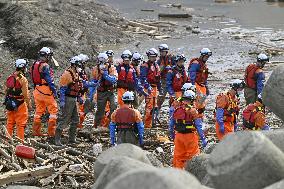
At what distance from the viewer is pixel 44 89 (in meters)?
14.3

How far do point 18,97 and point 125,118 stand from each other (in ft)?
10.8

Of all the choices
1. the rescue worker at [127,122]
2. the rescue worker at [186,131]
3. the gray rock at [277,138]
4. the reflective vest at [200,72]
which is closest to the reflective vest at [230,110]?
the rescue worker at [186,131]

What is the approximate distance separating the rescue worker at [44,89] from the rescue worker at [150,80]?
9.44ft

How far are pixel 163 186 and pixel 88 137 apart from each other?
32.8 ft

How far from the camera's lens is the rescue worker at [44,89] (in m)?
14.1

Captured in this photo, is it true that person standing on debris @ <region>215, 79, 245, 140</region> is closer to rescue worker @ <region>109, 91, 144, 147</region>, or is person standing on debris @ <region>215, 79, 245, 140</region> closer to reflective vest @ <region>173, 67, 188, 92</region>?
rescue worker @ <region>109, 91, 144, 147</region>

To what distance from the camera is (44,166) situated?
10.7 meters

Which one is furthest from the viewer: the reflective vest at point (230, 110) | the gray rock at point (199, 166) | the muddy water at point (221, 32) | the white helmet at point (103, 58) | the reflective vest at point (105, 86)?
the muddy water at point (221, 32)

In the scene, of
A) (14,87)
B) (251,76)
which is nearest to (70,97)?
(14,87)

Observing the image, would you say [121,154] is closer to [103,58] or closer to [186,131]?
Answer: [186,131]

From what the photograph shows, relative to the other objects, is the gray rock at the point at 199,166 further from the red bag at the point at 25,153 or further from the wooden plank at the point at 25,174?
the red bag at the point at 25,153

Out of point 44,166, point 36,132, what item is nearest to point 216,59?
Answer: point 36,132

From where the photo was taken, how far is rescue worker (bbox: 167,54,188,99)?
625 inches

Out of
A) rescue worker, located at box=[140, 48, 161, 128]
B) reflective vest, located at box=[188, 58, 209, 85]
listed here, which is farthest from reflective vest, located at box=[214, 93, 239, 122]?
rescue worker, located at box=[140, 48, 161, 128]
